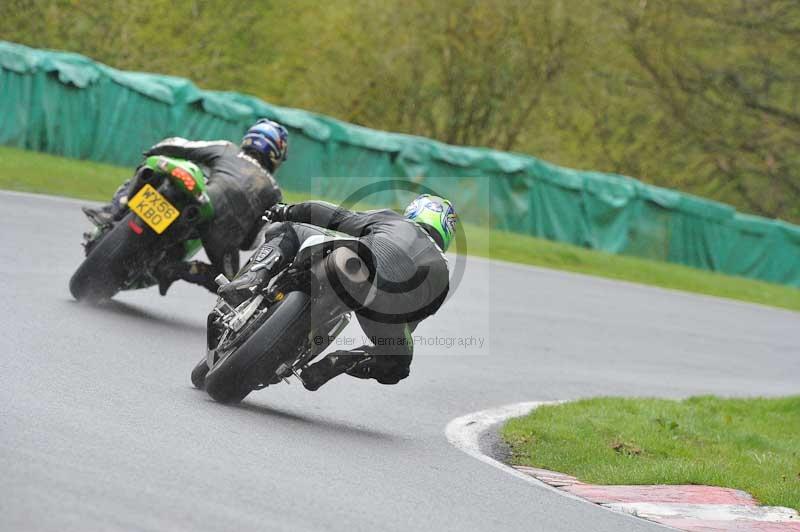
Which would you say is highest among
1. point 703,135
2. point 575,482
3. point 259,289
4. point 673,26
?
point 673,26

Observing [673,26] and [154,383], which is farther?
[673,26]

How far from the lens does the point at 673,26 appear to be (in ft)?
139

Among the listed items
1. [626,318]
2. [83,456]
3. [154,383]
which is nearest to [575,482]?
[154,383]

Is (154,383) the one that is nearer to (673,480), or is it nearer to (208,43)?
(673,480)

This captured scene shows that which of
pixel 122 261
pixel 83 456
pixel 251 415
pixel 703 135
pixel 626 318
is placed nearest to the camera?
pixel 83 456

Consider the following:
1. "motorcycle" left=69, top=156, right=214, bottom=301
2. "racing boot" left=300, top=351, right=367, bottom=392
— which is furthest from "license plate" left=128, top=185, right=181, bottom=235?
"racing boot" left=300, top=351, right=367, bottom=392

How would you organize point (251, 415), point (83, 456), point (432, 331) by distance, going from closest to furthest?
point (83, 456) → point (251, 415) → point (432, 331)

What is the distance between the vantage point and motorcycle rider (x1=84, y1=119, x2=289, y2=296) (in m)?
9.93

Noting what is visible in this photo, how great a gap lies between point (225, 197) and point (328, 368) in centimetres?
262

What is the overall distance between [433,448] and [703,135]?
3684 centimetres

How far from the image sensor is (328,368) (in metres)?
7.64

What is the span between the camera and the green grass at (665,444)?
25.5ft

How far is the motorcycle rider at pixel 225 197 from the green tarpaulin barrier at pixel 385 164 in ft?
38.7

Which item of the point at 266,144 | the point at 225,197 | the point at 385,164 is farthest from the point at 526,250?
the point at 225,197
